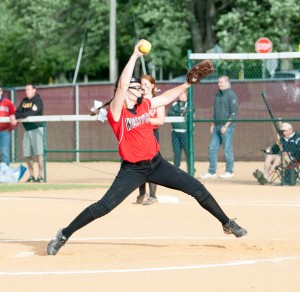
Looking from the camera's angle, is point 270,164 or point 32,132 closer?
point 270,164

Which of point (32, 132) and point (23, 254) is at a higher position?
point (23, 254)

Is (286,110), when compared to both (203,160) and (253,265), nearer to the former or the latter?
(203,160)

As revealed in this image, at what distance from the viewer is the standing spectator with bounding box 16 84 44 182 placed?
69.9 ft

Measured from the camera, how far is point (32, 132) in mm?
21531

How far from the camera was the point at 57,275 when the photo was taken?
9188 mm

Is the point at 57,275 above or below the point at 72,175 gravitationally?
above

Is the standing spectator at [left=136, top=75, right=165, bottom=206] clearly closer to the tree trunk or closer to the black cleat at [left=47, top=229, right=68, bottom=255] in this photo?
the black cleat at [left=47, top=229, right=68, bottom=255]

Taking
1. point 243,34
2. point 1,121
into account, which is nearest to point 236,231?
point 1,121

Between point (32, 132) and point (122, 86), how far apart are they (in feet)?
38.1

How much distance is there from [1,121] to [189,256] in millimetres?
11988

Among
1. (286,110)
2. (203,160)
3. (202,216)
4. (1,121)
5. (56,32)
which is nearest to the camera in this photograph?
(202,216)

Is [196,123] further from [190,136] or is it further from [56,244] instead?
[56,244]

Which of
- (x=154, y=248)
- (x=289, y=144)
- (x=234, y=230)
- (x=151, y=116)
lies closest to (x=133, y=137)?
(x=154, y=248)

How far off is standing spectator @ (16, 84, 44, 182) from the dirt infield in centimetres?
447
